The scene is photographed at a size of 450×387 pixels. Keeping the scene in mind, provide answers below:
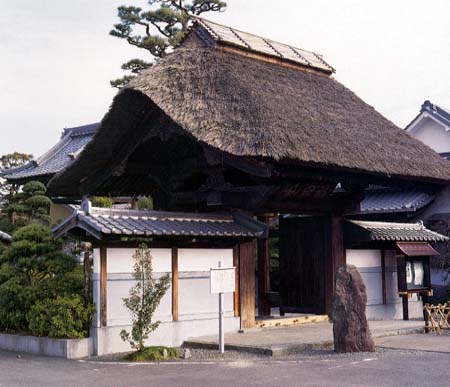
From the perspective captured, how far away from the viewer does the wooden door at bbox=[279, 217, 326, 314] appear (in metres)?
15.9

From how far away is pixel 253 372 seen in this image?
9.12 meters

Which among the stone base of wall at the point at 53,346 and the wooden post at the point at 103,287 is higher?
the wooden post at the point at 103,287

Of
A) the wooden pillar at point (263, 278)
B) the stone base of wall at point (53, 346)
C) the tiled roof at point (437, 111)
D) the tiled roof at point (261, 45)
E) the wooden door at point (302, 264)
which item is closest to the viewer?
the stone base of wall at point (53, 346)

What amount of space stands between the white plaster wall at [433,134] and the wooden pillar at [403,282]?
12.3 meters

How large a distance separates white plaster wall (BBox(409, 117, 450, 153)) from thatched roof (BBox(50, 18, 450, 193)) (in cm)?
1100

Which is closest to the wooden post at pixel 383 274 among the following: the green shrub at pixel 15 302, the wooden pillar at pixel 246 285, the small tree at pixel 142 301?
the wooden pillar at pixel 246 285

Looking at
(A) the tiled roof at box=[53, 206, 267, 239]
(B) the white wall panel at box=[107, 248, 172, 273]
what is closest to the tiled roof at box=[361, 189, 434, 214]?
(A) the tiled roof at box=[53, 206, 267, 239]

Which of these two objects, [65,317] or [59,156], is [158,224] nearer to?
[65,317]

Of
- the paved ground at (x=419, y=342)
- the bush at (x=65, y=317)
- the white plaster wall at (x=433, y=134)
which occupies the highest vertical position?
the white plaster wall at (x=433, y=134)

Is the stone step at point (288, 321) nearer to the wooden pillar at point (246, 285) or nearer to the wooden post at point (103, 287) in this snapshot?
the wooden pillar at point (246, 285)

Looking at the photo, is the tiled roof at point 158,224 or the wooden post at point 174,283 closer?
the tiled roof at point 158,224

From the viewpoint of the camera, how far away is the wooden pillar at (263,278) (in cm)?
1664

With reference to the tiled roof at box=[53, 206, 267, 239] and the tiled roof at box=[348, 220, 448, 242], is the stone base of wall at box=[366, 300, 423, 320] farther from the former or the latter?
the tiled roof at box=[53, 206, 267, 239]

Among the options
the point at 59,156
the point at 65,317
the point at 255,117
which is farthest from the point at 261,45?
the point at 59,156
